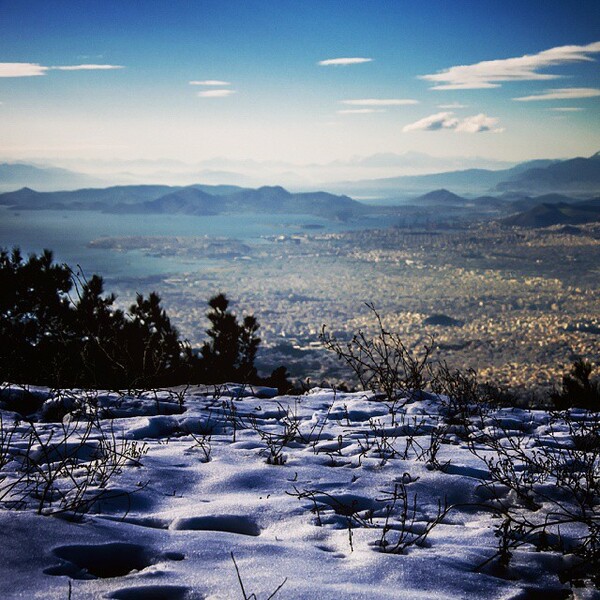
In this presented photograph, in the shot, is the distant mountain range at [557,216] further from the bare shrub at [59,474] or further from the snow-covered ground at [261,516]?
the bare shrub at [59,474]

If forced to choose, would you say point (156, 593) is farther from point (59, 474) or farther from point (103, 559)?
point (59, 474)

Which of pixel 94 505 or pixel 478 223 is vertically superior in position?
pixel 478 223

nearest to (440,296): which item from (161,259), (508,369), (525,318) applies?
(525,318)

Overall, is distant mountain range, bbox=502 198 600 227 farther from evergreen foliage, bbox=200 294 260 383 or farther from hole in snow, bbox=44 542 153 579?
hole in snow, bbox=44 542 153 579

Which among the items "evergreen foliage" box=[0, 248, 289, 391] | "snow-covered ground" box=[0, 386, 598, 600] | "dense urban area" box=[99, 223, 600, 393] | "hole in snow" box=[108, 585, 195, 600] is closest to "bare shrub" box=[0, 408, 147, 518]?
"snow-covered ground" box=[0, 386, 598, 600]

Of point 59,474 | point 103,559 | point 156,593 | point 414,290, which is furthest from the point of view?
point 414,290

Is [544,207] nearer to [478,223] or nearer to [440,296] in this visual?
[478,223]

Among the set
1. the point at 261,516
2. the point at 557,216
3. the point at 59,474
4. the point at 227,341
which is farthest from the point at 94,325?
the point at 557,216

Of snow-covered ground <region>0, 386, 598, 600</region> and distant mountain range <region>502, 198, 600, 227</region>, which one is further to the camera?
distant mountain range <region>502, 198, 600, 227</region>
